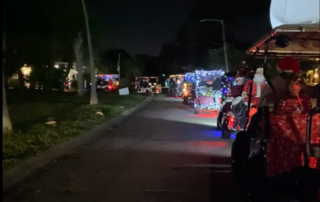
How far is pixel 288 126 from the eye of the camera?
19.4 ft

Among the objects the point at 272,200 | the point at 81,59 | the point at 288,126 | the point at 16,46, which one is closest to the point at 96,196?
the point at 272,200

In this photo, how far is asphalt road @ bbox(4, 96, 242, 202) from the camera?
7520mm

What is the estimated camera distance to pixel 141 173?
9.15 m

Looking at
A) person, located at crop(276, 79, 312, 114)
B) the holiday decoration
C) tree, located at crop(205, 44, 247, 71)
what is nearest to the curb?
person, located at crop(276, 79, 312, 114)

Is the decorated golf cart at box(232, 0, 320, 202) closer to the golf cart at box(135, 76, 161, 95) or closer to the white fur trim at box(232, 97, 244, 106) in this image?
the white fur trim at box(232, 97, 244, 106)

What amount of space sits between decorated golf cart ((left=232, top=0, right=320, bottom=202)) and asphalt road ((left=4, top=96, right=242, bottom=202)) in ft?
3.42

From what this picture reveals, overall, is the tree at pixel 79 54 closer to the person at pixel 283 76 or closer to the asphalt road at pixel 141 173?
the asphalt road at pixel 141 173

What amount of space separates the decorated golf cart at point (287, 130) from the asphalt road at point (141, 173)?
104 centimetres

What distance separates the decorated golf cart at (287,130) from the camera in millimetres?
5457

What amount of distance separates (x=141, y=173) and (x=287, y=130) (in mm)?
3908

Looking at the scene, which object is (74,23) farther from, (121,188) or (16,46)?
(121,188)

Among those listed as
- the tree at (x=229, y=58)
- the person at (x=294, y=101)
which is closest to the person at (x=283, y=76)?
the person at (x=294, y=101)

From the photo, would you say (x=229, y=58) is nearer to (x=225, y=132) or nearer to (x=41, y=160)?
(x=225, y=132)

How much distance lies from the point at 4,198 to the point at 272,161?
4.09 metres
